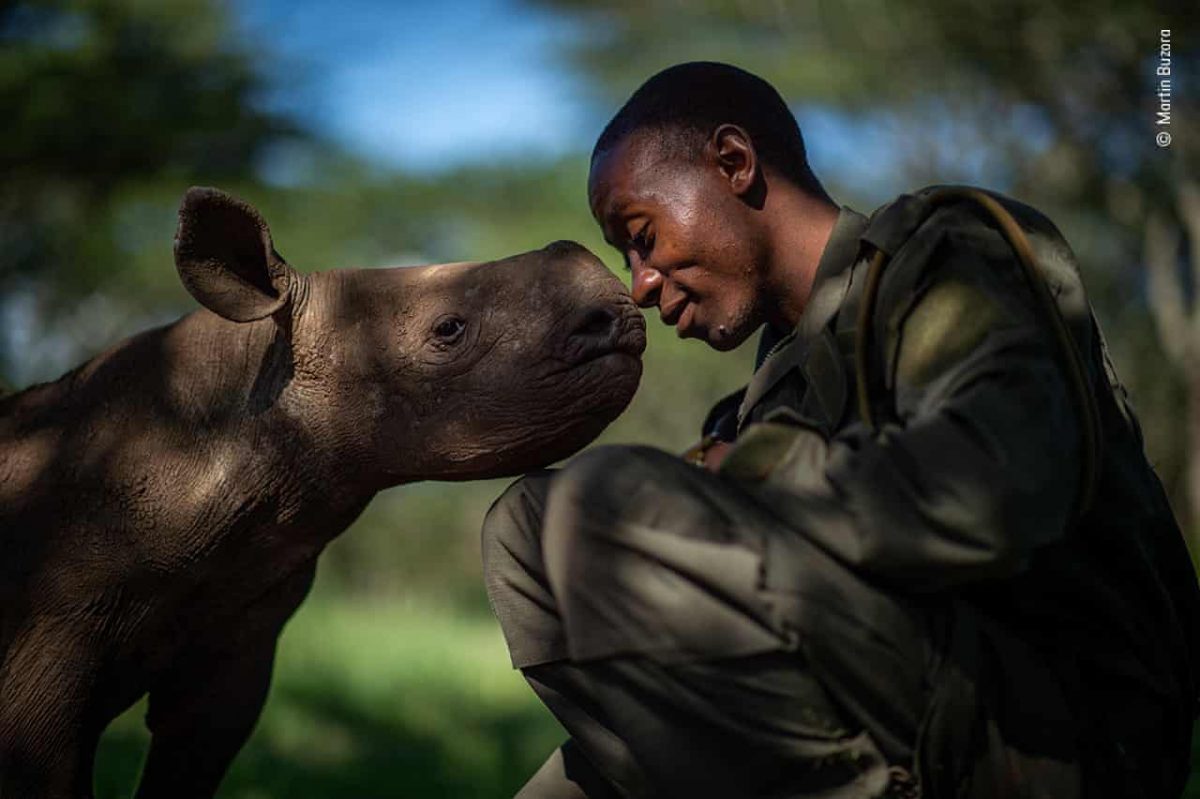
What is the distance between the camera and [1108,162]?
20188mm

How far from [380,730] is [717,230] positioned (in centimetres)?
375

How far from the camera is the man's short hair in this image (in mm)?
3432

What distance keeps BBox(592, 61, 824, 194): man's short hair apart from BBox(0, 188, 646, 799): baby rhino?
0.36 m

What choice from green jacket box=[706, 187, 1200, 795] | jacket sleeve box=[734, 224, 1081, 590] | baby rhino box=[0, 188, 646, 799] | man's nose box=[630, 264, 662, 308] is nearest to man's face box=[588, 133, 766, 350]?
man's nose box=[630, 264, 662, 308]

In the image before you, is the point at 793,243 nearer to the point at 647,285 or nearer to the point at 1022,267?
the point at 647,285

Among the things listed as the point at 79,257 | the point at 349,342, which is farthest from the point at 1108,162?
the point at 349,342

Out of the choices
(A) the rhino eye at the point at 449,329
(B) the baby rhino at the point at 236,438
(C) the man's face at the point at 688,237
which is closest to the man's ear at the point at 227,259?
(B) the baby rhino at the point at 236,438

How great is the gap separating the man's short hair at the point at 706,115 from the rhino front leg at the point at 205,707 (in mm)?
1475

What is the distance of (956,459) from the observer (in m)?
2.48

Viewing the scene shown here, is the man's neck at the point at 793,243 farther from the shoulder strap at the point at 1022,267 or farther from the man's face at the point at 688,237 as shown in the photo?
the shoulder strap at the point at 1022,267

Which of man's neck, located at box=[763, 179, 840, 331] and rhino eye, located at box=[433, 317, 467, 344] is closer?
man's neck, located at box=[763, 179, 840, 331]

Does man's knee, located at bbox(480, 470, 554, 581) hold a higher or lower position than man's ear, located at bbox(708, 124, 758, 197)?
lower

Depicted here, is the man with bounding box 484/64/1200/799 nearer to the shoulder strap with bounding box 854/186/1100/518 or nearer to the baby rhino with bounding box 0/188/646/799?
the shoulder strap with bounding box 854/186/1100/518

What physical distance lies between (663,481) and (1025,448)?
616 millimetres
